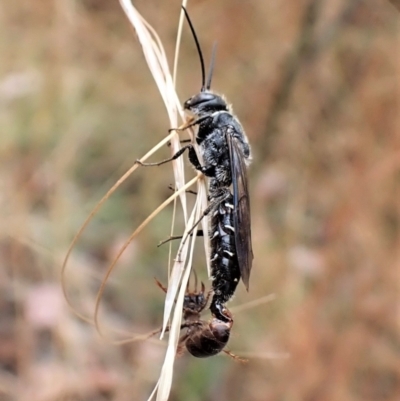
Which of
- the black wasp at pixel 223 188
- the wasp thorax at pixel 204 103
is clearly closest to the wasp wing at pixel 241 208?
the black wasp at pixel 223 188

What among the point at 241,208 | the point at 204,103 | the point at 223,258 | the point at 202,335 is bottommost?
the point at 202,335

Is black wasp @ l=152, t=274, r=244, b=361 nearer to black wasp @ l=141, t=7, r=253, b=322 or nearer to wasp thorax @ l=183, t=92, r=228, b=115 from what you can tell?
black wasp @ l=141, t=7, r=253, b=322

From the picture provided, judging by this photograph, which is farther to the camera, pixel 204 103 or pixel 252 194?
pixel 252 194

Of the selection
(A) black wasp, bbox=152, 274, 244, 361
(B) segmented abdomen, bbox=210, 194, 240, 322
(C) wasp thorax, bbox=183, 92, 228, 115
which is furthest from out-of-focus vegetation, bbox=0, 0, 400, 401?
(A) black wasp, bbox=152, 274, 244, 361

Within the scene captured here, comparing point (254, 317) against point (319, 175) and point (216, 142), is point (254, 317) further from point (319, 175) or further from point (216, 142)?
point (216, 142)

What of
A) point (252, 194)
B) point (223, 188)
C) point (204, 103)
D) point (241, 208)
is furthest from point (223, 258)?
point (252, 194)

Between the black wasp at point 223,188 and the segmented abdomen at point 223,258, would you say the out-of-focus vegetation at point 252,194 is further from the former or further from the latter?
the segmented abdomen at point 223,258

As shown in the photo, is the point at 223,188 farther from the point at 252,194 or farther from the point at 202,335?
the point at 252,194
